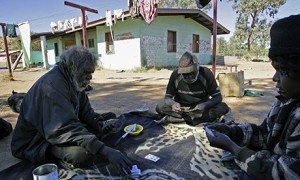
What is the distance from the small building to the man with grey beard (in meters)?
9.56

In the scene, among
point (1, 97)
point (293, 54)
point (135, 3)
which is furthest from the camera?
point (135, 3)

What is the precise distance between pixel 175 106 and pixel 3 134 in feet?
7.87

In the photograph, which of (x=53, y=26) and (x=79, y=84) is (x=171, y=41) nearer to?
(x=53, y=26)

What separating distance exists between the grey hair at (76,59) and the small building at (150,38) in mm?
9497

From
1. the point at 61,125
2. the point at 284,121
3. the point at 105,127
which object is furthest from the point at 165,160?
the point at 284,121

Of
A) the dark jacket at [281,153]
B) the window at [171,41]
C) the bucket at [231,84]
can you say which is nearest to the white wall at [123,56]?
the window at [171,41]

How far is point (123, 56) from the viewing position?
1272 centimetres

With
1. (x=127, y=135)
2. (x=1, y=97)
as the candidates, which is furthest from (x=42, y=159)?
(x=1, y=97)

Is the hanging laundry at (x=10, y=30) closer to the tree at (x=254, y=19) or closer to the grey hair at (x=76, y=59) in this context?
the grey hair at (x=76, y=59)

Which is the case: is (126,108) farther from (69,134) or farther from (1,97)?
(1,97)

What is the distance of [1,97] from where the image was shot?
585 centimetres

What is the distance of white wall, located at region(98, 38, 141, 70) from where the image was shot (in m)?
12.1

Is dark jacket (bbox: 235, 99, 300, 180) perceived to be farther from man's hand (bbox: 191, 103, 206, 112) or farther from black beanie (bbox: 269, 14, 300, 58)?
man's hand (bbox: 191, 103, 206, 112)

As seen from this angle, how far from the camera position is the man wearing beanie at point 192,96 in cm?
303
